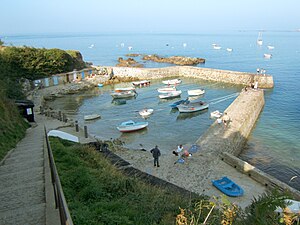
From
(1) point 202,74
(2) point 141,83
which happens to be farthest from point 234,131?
(1) point 202,74

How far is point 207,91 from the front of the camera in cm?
3912

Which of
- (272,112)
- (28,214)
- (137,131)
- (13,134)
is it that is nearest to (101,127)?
(137,131)

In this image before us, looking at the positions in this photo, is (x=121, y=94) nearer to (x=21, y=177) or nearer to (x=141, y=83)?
(x=141, y=83)

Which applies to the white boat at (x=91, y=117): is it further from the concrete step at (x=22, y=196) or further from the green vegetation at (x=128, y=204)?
the concrete step at (x=22, y=196)

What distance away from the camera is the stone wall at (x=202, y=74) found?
41.6 meters

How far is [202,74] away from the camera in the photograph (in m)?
48.2

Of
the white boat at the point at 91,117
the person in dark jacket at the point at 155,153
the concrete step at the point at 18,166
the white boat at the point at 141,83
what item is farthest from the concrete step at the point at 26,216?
the white boat at the point at 141,83

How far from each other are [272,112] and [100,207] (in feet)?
89.3

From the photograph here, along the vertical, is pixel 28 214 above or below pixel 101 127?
above

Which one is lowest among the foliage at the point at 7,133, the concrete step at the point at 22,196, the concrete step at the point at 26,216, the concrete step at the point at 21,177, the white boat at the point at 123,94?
the white boat at the point at 123,94

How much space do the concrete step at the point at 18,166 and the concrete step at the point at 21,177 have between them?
366 millimetres

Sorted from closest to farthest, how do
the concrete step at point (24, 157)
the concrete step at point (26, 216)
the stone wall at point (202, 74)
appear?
the concrete step at point (26, 216) < the concrete step at point (24, 157) < the stone wall at point (202, 74)

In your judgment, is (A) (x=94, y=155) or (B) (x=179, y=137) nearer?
(A) (x=94, y=155)

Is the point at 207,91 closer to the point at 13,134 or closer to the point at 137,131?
the point at 137,131
